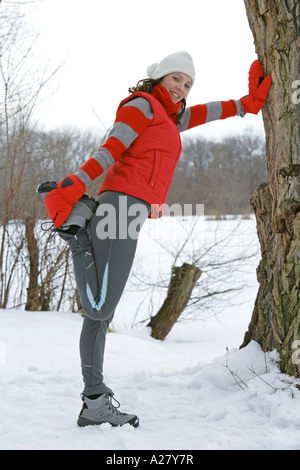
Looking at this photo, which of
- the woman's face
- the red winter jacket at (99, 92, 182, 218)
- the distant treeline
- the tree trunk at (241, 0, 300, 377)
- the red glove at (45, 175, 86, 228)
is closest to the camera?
the red glove at (45, 175, 86, 228)

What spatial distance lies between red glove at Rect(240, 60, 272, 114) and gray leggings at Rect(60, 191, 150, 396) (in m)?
1.03

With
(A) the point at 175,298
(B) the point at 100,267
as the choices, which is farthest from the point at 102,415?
(A) the point at 175,298

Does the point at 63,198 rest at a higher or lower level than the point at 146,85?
lower

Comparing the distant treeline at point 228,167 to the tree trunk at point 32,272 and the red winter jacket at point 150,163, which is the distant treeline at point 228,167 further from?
the red winter jacket at point 150,163

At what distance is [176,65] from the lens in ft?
7.99

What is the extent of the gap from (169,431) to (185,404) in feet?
1.26

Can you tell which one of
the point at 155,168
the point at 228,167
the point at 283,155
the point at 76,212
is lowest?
the point at 76,212

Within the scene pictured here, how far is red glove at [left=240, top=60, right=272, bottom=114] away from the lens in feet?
8.40

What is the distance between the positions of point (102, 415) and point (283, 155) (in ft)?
5.63

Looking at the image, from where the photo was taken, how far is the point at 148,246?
12.3 meters

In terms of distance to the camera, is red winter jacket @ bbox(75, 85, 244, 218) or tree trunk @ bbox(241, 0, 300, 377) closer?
red winter jacket @ bbox(75, 85, 244, 218)

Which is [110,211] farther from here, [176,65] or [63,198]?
[176,65]

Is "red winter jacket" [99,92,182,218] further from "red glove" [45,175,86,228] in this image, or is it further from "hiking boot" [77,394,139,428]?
"hiking boot" [77,394,139,428]

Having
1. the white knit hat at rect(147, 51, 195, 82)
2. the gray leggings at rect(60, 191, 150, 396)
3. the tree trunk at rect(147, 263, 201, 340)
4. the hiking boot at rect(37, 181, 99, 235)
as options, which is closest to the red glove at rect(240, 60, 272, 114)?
the white knit hat at rect(147, 51, 195, 82)
